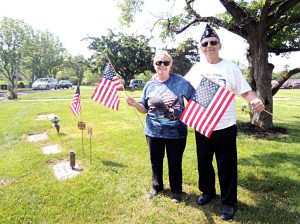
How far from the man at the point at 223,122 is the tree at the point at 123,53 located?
36.1 metres

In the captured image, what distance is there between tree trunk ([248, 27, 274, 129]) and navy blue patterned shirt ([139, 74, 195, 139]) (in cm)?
585

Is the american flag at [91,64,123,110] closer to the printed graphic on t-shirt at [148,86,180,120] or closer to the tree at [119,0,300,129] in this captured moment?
the printed graphic on t-shirt at [148,86,180,120]

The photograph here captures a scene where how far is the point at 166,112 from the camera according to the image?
422 centimetres

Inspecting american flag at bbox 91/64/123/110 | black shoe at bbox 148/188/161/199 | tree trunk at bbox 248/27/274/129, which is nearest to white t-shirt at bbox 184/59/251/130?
black shoe at bbox 148/188/161/199

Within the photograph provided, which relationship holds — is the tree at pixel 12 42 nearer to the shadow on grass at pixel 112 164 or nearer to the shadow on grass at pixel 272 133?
the shadow on grass at pixel 272 133

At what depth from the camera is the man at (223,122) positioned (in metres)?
3.81

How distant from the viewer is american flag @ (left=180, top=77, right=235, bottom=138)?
12.3 feet

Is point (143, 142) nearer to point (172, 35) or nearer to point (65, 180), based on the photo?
point (65, 180)

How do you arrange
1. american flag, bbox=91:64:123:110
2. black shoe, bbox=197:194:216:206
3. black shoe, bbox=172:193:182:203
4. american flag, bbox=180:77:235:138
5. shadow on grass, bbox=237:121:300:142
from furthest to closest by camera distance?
1. shadow on grass, bbox=237:121:300:142
2. american flag, bbox=91:64:123:110
3. black shoe, bbox=172:193:182:203
4. black shoe, bbox=197:194:216:206
5. american flag, bbox=180:77:235:138

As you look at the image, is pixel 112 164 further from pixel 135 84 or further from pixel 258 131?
pixel 135 84

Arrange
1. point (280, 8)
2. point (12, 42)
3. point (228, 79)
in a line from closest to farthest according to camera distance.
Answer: point (228, 79) < point (280, 8) < point (12, 42)

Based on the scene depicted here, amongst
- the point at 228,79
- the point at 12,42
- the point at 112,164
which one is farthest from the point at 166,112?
the point at 12,42

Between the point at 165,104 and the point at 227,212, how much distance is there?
160 cm

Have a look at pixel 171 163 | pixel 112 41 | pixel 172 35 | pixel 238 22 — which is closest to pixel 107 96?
pixel 171 163
